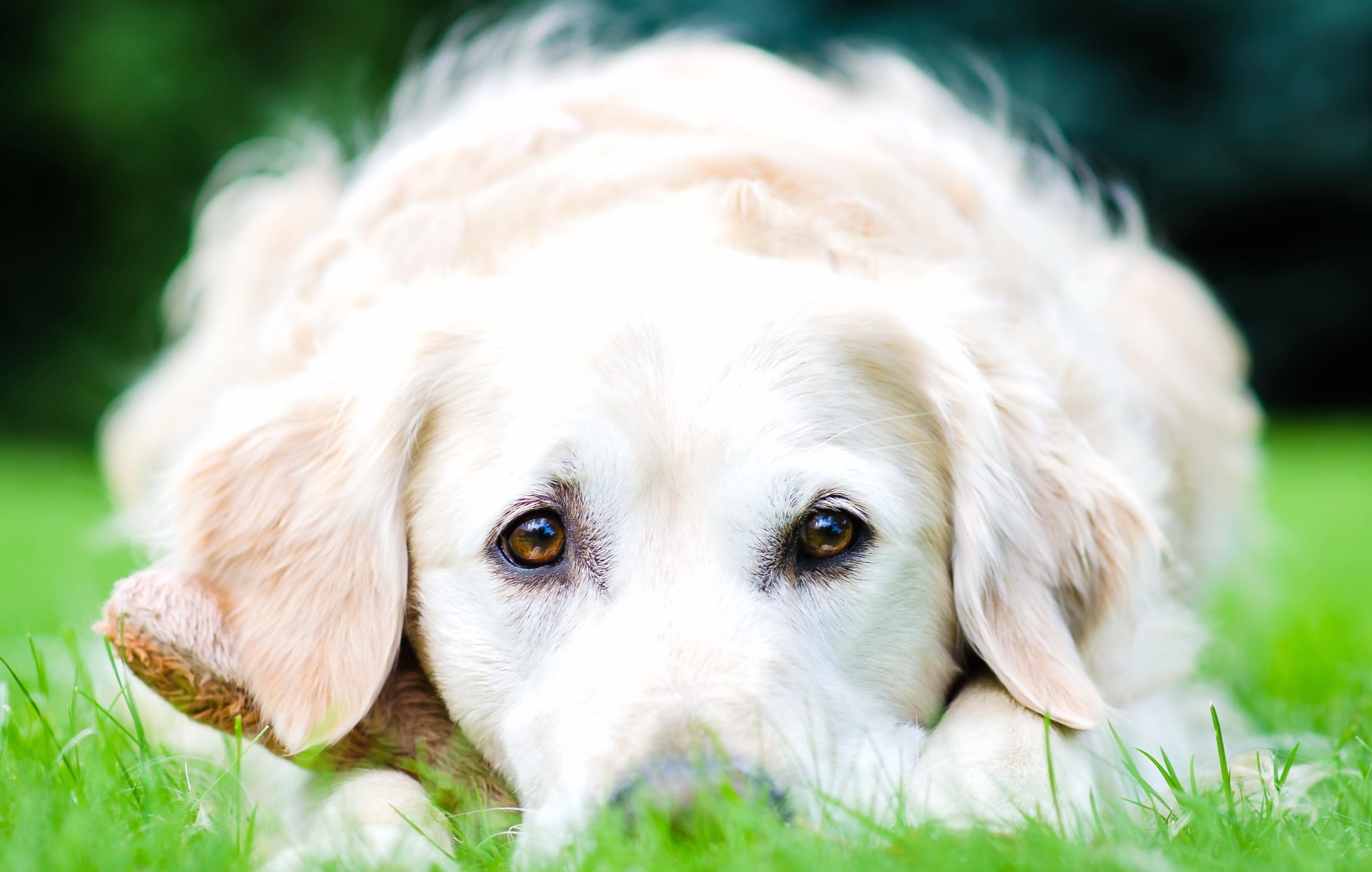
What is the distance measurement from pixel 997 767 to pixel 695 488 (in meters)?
0.66

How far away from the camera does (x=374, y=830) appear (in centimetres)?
206

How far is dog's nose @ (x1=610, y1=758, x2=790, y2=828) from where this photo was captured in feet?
6.14

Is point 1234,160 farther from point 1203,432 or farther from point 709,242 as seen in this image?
point 709,242

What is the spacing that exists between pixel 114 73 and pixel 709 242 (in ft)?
49.3

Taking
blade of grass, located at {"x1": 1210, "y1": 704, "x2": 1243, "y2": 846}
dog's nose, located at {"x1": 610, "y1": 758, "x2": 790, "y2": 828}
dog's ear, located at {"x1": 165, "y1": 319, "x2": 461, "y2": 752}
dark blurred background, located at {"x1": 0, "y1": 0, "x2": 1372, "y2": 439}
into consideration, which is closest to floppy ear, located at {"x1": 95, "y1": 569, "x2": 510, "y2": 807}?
dog's ear, located at {"x1": 165, "y1": 319, "x2": 461, "y2": 752}

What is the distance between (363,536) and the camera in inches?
99.9

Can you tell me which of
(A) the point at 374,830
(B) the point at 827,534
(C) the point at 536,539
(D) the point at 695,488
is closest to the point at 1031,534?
(B) the point at 827,534

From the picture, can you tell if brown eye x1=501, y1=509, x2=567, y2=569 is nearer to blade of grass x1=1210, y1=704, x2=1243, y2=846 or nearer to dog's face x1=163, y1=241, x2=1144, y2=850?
dog's face x1=163, y1=241, x2=1144, y2=850

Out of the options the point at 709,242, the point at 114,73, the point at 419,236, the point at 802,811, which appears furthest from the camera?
the point at 114,73

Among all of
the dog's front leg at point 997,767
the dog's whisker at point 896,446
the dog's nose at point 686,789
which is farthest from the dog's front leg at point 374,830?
the dog's whisker at point 896,446

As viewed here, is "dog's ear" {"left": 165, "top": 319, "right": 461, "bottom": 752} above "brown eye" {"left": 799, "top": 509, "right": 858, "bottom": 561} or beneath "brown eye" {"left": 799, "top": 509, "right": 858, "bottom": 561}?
beneath

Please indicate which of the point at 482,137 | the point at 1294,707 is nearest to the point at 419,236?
the point at 482,137

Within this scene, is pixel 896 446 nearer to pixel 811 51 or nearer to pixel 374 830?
pixel 374 830

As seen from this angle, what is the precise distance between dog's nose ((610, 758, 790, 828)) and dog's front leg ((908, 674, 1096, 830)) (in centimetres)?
24
